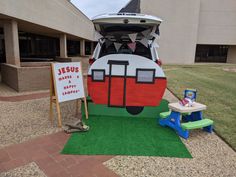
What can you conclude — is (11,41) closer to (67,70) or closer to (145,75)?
(67,70)

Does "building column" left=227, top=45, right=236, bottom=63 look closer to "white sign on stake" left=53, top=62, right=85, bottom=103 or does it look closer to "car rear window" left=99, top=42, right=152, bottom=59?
"car rear window" left=99, top=42, right=152, bottom=59

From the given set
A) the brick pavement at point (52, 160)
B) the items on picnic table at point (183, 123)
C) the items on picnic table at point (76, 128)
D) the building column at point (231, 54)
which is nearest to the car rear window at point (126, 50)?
the items on picnic table at point (183, 123)

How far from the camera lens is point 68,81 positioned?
3943 millimetres

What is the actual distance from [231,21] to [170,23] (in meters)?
10.1

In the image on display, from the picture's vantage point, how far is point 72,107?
5.11 m

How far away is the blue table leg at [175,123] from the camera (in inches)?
137

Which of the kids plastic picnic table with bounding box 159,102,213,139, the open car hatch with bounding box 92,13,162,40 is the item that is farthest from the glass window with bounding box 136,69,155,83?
the open car hatch with bounding box 92,13,162,40

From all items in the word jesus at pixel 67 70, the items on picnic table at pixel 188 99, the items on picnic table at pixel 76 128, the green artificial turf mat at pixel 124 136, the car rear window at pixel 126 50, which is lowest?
the green artificial turf mat at pixel 124 136

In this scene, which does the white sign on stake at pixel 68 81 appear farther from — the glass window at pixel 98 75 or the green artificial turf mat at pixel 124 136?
the green artificial turf mat at pixel 124 136

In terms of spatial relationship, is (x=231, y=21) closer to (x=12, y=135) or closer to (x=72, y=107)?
(x=72, y=107)

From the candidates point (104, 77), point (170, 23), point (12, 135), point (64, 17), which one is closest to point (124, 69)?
point (104, 77)

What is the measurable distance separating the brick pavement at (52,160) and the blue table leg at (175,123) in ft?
5.03

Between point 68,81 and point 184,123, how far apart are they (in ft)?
8.30

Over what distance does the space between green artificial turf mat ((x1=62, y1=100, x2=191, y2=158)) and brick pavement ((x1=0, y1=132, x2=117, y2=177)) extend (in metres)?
0.15
